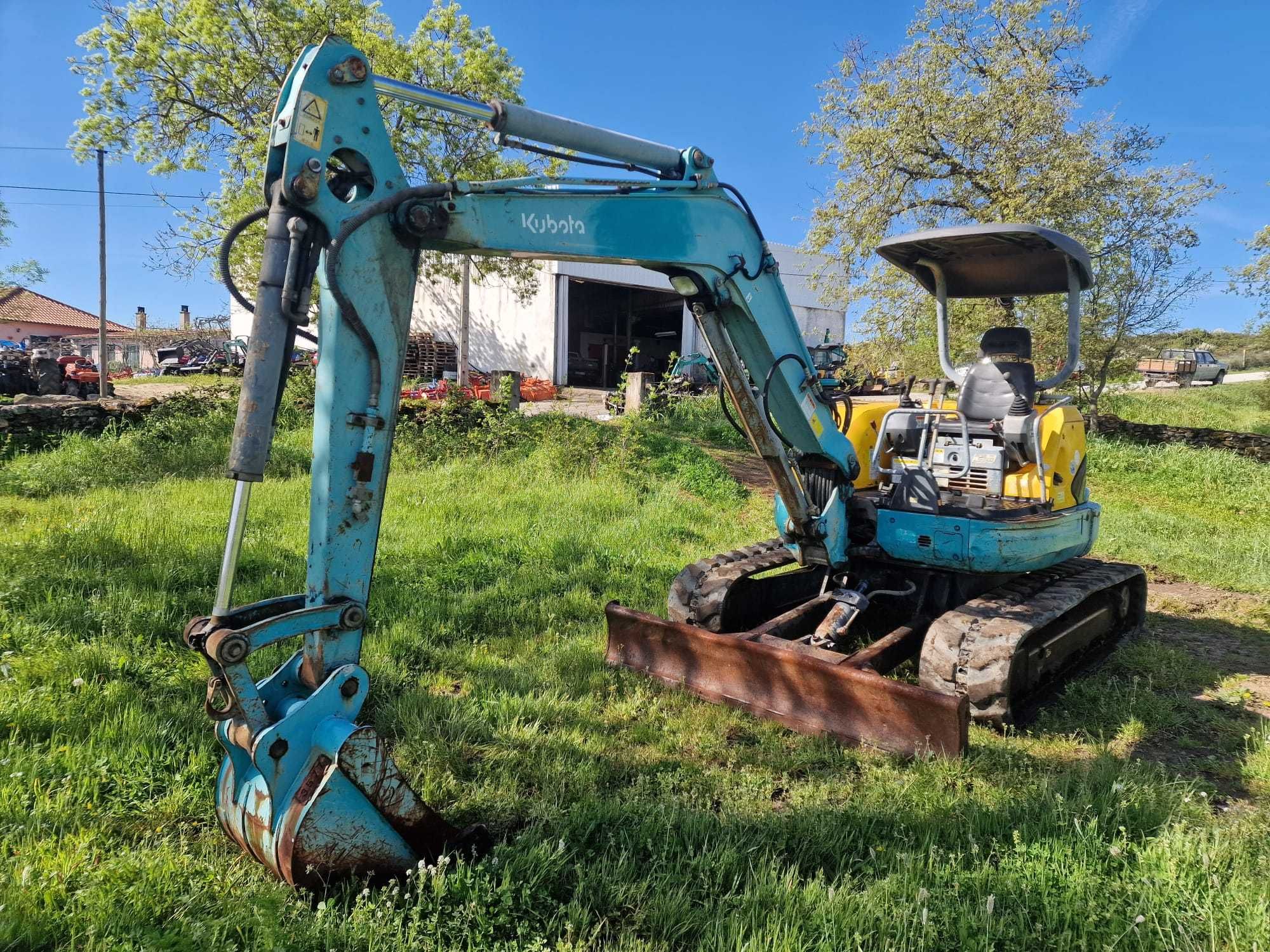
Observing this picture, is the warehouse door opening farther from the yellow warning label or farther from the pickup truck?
the yellow warning label

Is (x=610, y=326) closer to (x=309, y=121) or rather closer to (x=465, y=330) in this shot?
(x=465, y=330)

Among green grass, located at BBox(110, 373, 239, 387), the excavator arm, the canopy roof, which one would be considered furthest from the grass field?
green grass, located at BBox(110, 373, 239, 387)

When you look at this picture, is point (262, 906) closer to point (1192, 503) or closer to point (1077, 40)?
point (1192, 503)

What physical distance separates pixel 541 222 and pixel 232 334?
3641cm

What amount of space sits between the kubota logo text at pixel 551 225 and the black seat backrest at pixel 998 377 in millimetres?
3376

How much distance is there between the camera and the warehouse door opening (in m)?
28.4

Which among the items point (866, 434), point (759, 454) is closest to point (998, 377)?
point (866, 434)

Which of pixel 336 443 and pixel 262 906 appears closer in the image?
pixel 262 906

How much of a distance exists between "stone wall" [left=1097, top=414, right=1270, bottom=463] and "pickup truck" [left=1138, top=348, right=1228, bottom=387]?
1854cm

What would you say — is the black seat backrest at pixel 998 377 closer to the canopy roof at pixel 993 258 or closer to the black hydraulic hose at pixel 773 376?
the canopy roof at pixel 993 258

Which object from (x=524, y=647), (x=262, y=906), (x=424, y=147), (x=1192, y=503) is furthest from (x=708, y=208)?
(x=424, y=147)

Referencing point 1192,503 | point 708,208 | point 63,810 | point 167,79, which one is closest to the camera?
point 63,810

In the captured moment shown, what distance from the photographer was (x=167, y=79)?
14.3m

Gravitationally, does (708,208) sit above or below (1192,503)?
above
